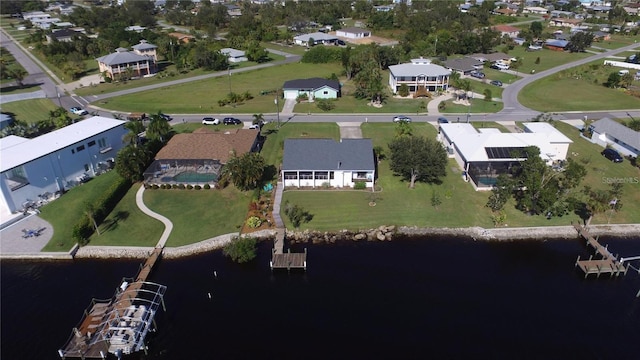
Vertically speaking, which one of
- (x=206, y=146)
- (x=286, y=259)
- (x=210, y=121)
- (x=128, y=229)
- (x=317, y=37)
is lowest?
(x=286, y=259)

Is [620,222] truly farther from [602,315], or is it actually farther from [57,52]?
[57,52]

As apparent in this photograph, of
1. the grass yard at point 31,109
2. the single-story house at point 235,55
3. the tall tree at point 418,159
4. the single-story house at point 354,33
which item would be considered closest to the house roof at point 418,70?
the tall tree at point 418,159

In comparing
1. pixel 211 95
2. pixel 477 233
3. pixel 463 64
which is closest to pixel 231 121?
pixel 211 95

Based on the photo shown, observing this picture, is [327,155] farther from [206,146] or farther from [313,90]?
[313,90]

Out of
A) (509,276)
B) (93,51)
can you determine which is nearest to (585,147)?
(509,276)

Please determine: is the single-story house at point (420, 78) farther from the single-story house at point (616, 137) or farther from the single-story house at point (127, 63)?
the single-story house at point (127, 63)
